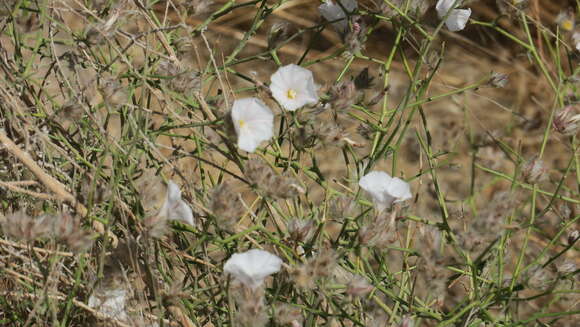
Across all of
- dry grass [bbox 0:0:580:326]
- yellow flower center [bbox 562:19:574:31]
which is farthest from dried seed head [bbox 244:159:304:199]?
yellow flower center [bbox 562:19:574:31]

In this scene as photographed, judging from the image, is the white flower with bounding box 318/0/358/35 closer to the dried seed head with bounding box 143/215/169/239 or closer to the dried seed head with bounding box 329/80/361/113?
the dried seed head with bounding box 329/80/361/113

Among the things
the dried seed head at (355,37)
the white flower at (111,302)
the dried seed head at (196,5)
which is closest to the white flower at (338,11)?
the dried seed head at (355,37)

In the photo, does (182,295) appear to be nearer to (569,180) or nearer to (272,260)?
(272,260)

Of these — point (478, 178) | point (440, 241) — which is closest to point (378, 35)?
point (478, 178)

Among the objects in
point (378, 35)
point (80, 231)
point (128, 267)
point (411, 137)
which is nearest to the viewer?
point (80, 231)

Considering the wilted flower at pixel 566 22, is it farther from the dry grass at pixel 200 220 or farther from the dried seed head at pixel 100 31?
the dried seed head at pixel 100 31
